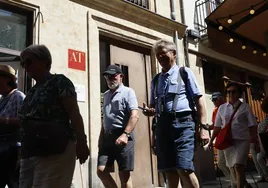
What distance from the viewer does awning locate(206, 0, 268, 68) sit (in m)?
7.24

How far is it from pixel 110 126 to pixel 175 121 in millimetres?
1046

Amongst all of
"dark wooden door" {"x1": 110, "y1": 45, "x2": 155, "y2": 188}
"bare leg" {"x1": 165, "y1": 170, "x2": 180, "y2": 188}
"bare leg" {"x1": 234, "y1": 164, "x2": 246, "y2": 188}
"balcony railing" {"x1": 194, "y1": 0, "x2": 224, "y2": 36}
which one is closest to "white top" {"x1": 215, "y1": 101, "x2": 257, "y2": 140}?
"bare leg" {"x1": 234, "y1": 164, "x2": 246, "y2": 188}

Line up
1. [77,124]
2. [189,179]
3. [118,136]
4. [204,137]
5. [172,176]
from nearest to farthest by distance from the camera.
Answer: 1. [77,124]
2. [189,179]
3. [204,137]
4. [172,176]
5. [118,136]

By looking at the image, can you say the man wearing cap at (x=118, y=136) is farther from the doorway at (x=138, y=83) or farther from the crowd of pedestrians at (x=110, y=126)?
the doorway at (x=138, y=83)

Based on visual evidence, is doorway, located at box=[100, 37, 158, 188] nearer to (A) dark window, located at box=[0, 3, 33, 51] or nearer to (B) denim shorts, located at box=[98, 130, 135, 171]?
(A) dark window, located at box=[0, 3, 33, 51]

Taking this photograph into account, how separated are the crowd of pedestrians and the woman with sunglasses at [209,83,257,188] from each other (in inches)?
0.5

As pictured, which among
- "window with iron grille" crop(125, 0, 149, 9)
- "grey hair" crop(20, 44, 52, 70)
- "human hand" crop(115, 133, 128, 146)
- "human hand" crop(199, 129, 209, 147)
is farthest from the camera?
"window with iron grille" crop(125, 0, 149, 9)

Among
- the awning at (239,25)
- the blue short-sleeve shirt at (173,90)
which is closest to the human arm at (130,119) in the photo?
the blue short-sleeve shirt at (173,90)

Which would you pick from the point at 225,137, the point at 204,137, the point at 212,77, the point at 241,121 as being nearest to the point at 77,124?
the point at 204,137

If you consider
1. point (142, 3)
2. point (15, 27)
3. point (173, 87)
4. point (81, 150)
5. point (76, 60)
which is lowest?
point (81, 150)

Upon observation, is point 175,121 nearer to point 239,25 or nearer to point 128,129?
point 128,129

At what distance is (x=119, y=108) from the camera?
154 inches

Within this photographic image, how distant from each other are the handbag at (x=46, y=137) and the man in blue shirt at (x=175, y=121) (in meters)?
1.12

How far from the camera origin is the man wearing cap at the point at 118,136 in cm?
373
